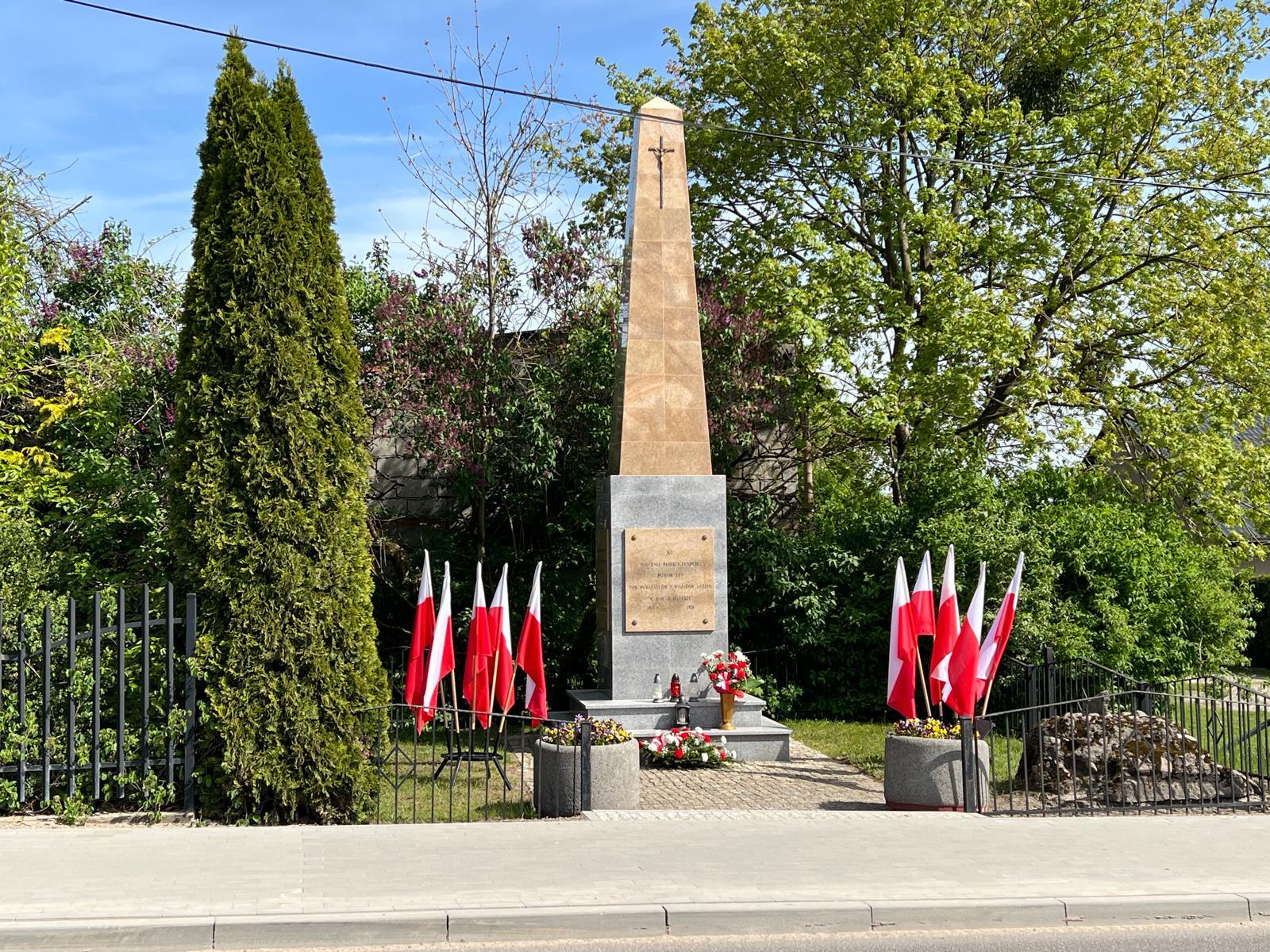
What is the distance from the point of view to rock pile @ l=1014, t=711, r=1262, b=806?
33.9 feet

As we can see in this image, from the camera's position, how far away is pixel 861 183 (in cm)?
1842

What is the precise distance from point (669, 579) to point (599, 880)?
669 cm

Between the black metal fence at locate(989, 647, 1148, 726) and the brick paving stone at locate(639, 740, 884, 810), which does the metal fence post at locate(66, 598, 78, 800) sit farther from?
the black metal fence at locate(989, 647, 1148, 726)

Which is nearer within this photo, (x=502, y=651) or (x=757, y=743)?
(x=502, y=651)

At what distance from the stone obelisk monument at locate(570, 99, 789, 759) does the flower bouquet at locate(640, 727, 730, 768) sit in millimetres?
915

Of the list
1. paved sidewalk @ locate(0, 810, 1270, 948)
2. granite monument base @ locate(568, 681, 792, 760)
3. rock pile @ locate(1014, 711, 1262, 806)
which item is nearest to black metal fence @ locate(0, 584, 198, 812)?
paved sidewalk @ locate(0, 810, 1270, 948)

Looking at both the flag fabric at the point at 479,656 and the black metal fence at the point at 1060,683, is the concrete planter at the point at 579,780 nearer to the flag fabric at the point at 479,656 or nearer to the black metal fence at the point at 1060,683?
the flag fabric at the point at 479,656

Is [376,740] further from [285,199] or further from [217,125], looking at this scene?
[217,125]

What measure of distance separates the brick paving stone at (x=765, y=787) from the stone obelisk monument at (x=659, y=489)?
100cm

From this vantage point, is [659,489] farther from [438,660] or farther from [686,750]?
[438,660]

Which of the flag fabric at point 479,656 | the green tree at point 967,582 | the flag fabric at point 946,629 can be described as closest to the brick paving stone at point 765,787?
the flag fabric at point 946,629

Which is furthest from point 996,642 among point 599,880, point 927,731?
point 599,880

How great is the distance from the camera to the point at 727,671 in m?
12.9

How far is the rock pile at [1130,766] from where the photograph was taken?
1034 cm
